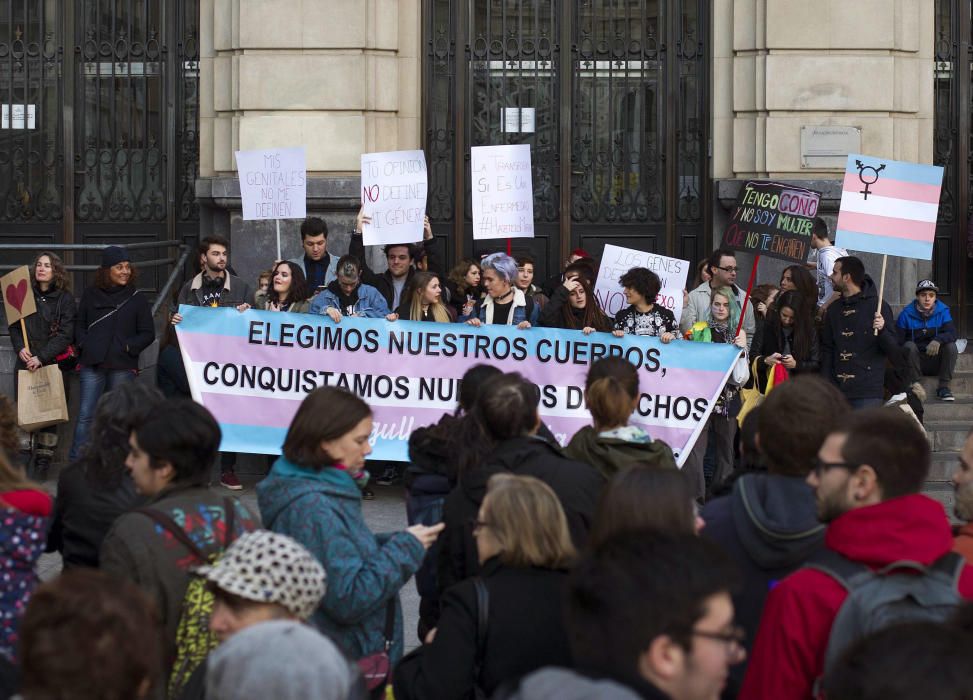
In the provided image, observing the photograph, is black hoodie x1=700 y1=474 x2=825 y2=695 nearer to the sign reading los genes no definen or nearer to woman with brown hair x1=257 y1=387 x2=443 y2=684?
woman with brown hair x1=257 y1=387 x2=443 y2=684

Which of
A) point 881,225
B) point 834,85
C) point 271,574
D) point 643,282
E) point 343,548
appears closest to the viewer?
point 271,574

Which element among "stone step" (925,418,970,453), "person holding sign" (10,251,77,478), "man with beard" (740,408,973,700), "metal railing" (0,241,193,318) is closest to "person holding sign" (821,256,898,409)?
"stone step" (925,418,970,453)

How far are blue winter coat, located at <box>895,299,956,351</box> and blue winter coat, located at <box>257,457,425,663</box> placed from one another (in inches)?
360

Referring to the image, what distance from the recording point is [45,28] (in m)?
15.5

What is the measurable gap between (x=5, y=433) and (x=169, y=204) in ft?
34.2

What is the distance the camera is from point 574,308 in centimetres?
1078

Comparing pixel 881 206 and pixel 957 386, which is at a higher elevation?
pixel 881 206

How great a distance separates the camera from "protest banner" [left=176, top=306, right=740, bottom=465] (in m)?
10.6

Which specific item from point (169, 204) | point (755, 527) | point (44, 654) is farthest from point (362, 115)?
point (44, 654)

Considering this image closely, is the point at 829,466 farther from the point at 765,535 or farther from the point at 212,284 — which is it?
the point at 212,284

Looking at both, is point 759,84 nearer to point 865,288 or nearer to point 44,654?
point 865,288

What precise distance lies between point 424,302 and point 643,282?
1654mm

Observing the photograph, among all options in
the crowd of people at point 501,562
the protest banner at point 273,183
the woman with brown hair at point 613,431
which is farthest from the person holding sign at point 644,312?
the woman with brown hair at point 613,431

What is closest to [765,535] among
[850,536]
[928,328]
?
[850,536]
